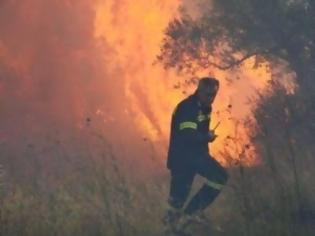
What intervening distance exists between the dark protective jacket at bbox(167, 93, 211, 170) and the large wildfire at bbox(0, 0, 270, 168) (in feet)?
29.7

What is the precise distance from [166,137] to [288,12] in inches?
226

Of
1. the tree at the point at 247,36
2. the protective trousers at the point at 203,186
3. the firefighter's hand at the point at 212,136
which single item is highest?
the tree at the point at 247,36

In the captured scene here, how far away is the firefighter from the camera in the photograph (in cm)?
731

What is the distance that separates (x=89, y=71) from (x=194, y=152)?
12.6m

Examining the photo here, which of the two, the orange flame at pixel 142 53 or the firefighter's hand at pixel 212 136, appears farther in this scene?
the orange flame at pixel 142 53

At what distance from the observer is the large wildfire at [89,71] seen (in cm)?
1766

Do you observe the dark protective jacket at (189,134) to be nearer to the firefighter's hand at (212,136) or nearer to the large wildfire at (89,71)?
the firefighter's hand at (212,136)

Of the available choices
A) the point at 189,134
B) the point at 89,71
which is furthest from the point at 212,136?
the point at 89,71

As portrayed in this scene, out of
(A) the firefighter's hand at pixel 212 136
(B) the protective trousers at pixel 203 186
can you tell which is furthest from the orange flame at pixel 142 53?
(A) the firefighter's hand at pixel 212 136

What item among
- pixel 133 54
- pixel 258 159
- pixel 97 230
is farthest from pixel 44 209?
pixel 133 54

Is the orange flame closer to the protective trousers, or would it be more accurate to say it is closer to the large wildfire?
the large wildfire

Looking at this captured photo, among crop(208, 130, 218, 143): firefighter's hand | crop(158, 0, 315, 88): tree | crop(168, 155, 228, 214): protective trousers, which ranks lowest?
crop(168, 155, 228, 214): protective trousers

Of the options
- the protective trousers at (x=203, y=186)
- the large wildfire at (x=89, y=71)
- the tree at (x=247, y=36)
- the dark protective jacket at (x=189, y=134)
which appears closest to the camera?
the protective trousers at (x=203, y=186)

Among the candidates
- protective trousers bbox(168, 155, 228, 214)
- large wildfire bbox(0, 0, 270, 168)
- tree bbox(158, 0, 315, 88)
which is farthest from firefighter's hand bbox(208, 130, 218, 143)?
large wildfire bbox(0, 0, 270, 168)
